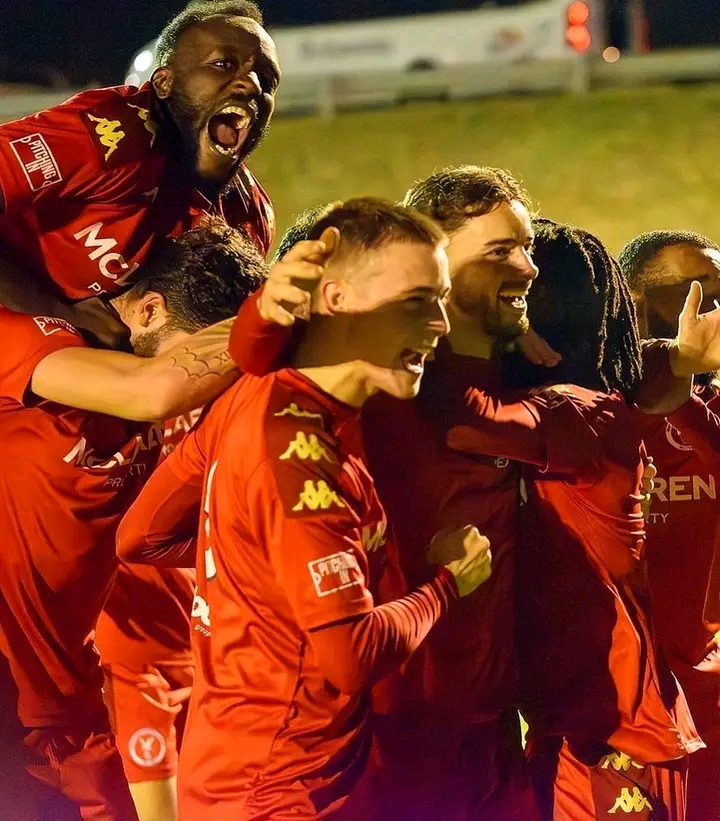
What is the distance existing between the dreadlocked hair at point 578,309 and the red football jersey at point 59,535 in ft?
2.41

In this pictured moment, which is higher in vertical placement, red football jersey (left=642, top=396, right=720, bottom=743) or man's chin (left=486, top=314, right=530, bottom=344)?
man's chin (left=486, top=314, right=530, bottom=344)

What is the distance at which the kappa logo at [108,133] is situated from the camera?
195 centimetres

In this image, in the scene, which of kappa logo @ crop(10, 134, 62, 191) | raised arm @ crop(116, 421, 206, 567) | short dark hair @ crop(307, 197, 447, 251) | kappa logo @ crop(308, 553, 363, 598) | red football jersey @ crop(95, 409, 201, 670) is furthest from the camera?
red football jersey @ crop(95, 409, 201, 670)

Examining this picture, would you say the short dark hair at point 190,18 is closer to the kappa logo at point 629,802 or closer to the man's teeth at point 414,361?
the man's teeth at point 414,361

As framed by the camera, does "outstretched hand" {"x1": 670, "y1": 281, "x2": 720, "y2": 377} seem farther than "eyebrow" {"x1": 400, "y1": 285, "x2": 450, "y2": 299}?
Yes

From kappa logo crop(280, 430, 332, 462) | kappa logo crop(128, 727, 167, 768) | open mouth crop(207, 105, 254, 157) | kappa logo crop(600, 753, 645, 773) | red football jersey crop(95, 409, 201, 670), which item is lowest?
kappa logo crop(600, 753, 645, 773)

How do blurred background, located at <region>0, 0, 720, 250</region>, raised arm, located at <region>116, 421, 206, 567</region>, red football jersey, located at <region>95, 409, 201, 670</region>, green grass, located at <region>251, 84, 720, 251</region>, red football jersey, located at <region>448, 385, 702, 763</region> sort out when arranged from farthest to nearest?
green grass, located at <region>251, 84, 720, 251</region> < blurred background, located at <region>0, 0, 720, 250</region> < red football jersey, located at <region>95, 409, 201, 670</region> < red football jersey, located at <region>448, 385, 702, 763</region> < raised arm, located at <region>116, 421, 206, 567</region>

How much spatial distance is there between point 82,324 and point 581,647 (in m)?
1.06

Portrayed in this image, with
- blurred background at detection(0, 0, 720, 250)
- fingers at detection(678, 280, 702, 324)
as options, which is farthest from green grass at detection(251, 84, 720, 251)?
fingers at detection(678, 280, 702, 324)

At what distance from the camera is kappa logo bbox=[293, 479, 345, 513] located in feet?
5.24

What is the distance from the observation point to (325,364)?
1.71m

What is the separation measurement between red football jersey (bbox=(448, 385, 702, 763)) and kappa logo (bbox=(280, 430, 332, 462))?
522 mm

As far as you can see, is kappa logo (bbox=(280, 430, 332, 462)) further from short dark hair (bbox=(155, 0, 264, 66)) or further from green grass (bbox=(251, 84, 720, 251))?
green grass (bbox=(251, 84, 720, 251))

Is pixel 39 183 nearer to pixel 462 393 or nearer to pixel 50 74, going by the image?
pixel 462 393
